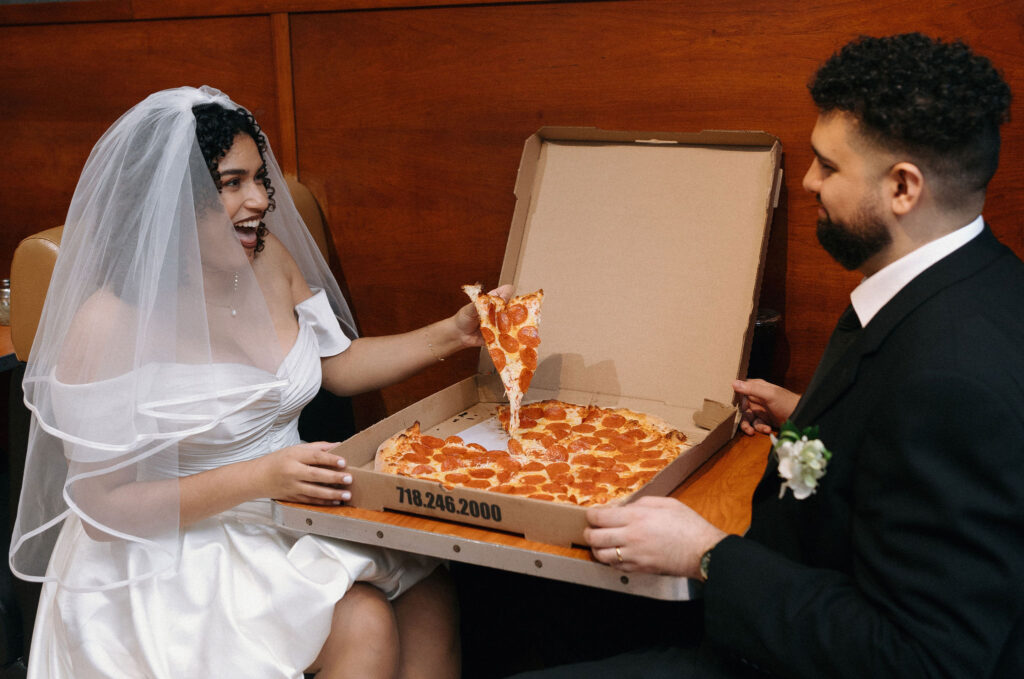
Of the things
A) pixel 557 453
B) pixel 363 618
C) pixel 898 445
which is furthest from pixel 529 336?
pixel 898 445

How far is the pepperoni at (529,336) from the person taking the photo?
216 cm

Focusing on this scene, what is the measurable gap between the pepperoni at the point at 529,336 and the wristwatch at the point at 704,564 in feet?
2.67

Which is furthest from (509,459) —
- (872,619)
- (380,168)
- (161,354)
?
(380,168)

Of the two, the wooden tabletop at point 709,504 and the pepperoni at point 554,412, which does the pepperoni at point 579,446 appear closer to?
the pepperoni at point 554,412

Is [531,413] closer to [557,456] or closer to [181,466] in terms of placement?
[557,456]

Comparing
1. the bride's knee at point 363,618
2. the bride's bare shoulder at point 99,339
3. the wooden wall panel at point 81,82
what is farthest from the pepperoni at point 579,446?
the wooden wall panel at point 81,82

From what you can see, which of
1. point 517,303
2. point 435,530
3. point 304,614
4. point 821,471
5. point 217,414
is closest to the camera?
point 821,471

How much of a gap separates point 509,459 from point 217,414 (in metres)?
0.59

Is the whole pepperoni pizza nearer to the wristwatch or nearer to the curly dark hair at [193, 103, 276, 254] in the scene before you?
the wristwatch

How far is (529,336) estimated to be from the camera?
2166mm

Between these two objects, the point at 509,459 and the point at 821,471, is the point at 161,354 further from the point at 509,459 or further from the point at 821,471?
the point at 821,471

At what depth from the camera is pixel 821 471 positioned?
4.44 ft

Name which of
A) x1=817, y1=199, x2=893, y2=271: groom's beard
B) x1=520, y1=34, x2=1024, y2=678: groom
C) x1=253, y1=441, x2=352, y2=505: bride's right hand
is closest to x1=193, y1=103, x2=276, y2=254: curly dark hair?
x1=253, y1=441, x2=352, y2=505: bride's right hand

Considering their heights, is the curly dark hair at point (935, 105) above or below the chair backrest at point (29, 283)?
above
